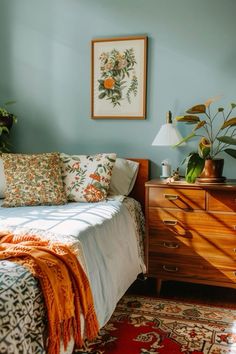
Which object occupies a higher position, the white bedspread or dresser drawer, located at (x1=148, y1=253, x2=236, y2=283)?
the white bedspread

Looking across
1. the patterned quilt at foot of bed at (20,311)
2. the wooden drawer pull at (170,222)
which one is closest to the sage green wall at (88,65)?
the wooden drawer pull at (170,222)

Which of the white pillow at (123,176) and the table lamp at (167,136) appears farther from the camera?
the white pillow at (123,176)

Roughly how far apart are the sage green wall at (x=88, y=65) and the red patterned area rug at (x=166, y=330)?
41.9 inches

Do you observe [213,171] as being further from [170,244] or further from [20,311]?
[20,311]

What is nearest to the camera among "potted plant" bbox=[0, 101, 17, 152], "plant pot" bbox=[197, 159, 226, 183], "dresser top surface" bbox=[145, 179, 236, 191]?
"dresser top surface" bbox=[145, 179, 236, 191]

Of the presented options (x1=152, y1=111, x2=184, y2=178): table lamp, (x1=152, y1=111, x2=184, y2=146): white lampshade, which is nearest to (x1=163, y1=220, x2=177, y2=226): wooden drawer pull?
(x1=152, y1=111, x2=184, y2=178): table lamp

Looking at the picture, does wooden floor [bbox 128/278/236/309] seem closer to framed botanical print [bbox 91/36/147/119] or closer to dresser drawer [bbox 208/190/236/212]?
dresser drawer [bbox 208/190/236/212]

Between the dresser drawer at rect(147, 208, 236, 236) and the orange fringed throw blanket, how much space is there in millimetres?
1080

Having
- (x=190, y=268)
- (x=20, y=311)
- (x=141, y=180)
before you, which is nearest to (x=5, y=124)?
(x=141, y=180)

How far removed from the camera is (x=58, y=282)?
5.43ft

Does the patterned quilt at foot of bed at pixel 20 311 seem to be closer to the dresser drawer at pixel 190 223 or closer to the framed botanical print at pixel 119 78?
the dresser drawer at pixel 190 223

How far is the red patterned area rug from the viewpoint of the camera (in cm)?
215

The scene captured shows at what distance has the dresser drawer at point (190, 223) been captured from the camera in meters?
2.70

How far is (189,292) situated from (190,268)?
0.26 metres
